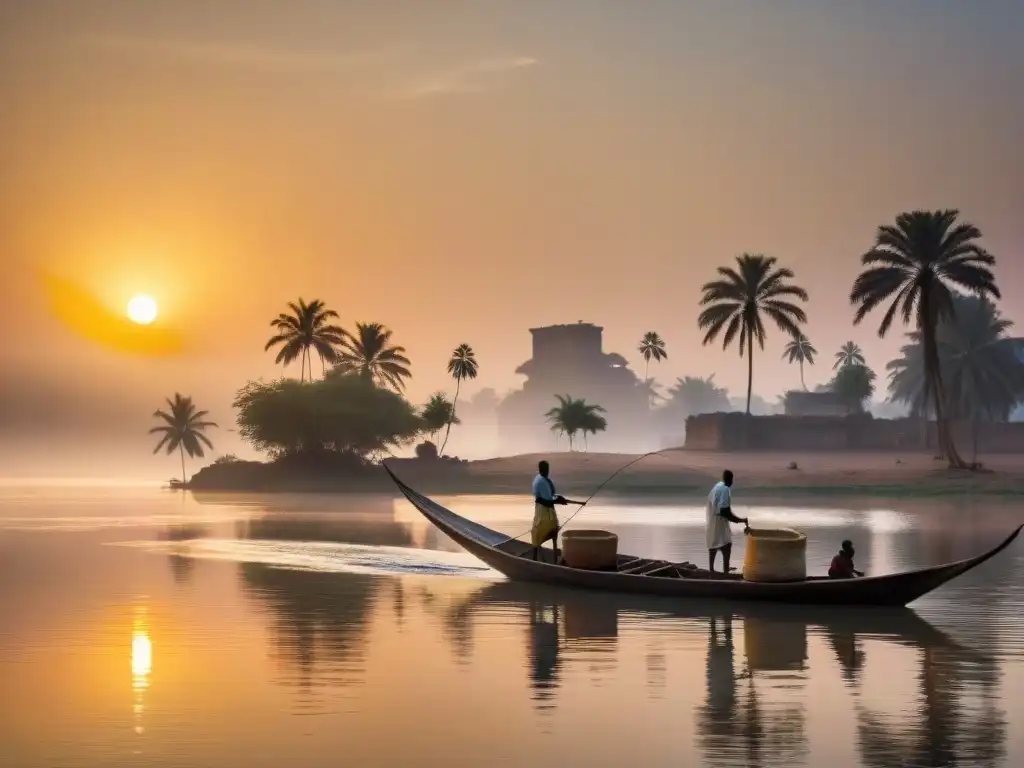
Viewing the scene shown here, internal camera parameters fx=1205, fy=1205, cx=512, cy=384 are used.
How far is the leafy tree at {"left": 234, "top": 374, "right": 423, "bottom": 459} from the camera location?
8888 centimetres

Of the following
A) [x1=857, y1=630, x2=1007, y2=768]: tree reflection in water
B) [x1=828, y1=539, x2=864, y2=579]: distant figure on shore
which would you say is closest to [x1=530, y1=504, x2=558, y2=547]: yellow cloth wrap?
[x1=828, y1=539, x2=864, y2=579]: distant figure on shore

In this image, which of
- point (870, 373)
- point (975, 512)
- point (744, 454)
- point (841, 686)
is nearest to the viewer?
point (841, 686)

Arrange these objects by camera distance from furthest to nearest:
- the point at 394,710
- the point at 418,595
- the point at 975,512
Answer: the point at 975,512
the point at 418,595
the point at 394,710

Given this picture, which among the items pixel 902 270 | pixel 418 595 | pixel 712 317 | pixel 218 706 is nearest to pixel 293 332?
pixel 712 317

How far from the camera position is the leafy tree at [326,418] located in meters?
88.9

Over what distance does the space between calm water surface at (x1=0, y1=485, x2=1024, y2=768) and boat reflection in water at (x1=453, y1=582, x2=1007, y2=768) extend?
43mm

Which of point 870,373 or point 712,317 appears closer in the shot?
Result: point 712,317

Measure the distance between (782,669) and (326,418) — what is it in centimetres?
7731

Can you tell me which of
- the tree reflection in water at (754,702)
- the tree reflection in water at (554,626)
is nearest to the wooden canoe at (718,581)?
the tree reflection in water at (554,626)

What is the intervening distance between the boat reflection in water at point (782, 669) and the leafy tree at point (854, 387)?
9465 centimetres

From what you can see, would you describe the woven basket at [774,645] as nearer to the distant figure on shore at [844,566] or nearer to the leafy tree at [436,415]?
the distant figure on shore at [844,566]

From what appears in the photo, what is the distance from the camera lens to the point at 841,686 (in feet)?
40.3

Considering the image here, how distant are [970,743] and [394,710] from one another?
5.04 meters

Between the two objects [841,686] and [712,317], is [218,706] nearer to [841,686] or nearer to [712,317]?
[841,686]
